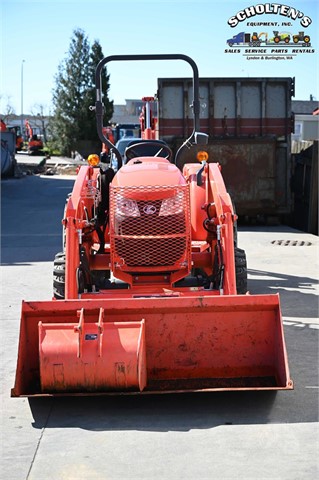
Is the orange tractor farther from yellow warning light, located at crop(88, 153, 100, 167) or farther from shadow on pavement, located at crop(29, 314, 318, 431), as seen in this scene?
yellow warning light, located at crop(88, 153, 100, 167)

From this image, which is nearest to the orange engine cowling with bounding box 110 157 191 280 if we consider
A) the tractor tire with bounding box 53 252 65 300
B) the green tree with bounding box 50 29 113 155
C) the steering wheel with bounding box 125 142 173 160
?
the tractor tire with bounding box 53 252 65 300

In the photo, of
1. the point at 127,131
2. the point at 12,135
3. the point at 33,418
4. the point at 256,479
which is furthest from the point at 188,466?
the point at 127,131

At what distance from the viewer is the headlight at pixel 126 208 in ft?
22.6

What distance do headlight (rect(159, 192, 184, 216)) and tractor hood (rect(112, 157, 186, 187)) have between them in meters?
0.13

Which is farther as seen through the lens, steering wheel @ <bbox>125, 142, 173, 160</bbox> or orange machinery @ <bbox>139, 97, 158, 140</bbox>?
orange machinery @ <bbox>139, 97, 158, 140</bbox>

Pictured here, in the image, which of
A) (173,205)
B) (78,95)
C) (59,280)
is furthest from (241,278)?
(78,95)

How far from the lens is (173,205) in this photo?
6922 millimetres

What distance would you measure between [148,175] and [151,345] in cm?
165

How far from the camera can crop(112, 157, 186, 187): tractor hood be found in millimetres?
6965

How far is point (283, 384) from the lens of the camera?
5715 millimetres

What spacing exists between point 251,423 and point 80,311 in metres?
1.43

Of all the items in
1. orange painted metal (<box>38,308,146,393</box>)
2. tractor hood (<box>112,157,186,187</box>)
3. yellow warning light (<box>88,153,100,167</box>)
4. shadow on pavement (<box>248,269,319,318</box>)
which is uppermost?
yellow warning light (<box>88,153,100,167</box>)

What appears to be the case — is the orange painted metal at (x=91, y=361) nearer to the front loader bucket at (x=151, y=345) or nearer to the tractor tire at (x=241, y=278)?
the front loader bucket at (x=151, y=345)

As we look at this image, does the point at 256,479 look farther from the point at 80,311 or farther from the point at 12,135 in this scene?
the point at 12,135
